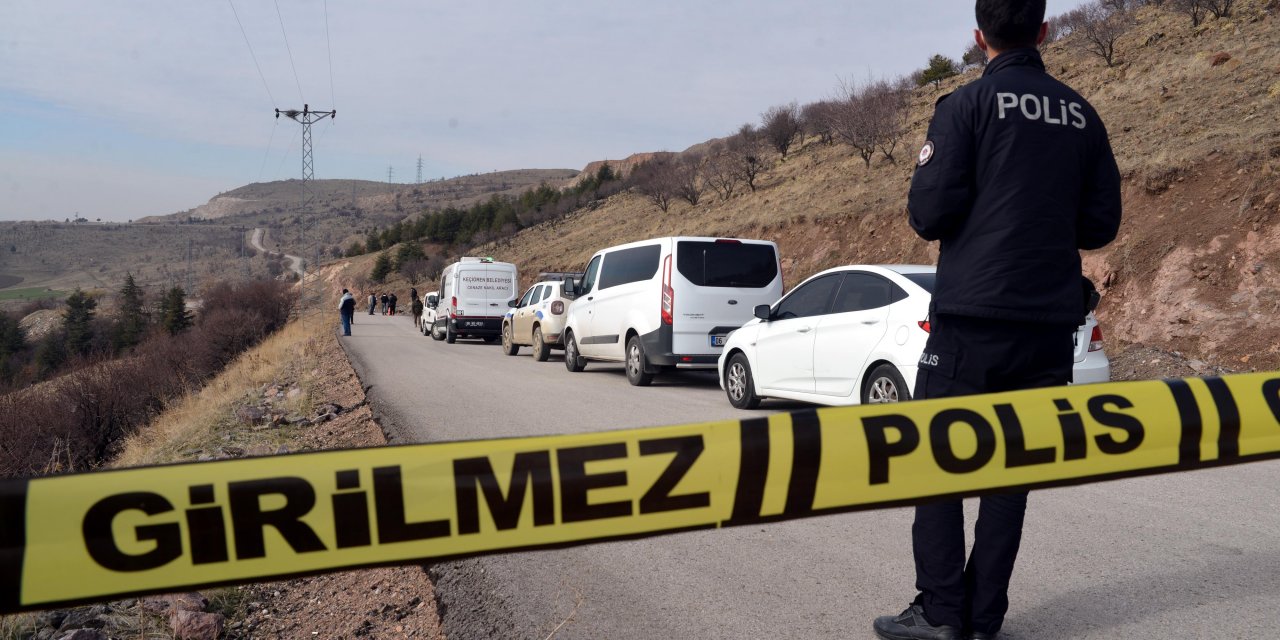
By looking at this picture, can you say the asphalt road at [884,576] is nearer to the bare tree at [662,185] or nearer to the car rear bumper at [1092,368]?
the car rear bumper at [1092,368]

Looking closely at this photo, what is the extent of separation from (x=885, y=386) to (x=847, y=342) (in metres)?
0.68

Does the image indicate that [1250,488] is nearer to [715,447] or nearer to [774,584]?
[774,584]

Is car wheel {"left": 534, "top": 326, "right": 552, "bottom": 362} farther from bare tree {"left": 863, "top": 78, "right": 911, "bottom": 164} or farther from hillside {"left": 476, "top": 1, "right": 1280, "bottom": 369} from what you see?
bare tree {"left": 863, "top": 78, "right": 911, "bottom": 164}

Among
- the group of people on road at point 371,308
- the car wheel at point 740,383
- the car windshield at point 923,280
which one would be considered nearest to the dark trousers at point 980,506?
the car windshield at point 923,280

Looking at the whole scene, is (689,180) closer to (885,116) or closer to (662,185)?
(662,185)

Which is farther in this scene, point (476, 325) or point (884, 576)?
point (476, 325)

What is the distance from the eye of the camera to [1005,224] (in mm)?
2889

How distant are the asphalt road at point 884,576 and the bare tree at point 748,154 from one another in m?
36.9

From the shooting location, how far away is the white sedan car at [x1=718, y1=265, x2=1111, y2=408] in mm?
7621

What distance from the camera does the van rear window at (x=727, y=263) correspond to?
12438 mm

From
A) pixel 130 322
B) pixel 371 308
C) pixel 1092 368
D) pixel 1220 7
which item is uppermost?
pixel 1220 7

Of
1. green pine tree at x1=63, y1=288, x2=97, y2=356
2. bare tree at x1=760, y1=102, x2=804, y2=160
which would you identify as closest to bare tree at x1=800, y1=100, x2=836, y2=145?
bare tree at x1=760, y1=102, x2=804, y2=160

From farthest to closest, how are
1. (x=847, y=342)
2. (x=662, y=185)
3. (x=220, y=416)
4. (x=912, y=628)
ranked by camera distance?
(x=662, y=185)
(x=220, y=416)
(x=847, y=342)
(x=912, y=628)

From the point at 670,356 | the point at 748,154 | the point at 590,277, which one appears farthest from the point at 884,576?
the point at 748,154
